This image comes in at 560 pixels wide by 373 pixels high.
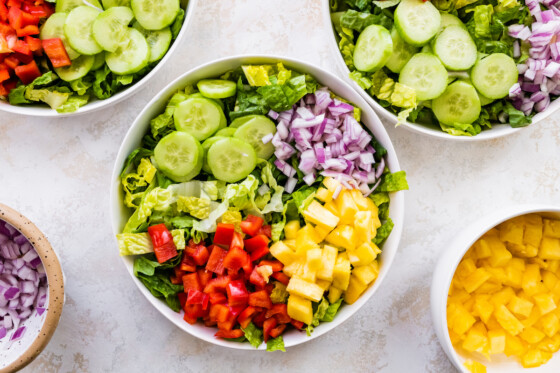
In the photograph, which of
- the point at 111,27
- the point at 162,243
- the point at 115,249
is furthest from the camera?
the point at 115,249

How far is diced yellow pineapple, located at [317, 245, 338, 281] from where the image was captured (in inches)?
86.7

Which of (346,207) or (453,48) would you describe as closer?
(346,207)

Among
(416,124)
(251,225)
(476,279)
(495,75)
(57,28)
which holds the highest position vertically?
A: (57,28)

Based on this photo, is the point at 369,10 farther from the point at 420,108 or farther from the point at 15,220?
the point at 15,220

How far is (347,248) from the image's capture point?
2.25 m

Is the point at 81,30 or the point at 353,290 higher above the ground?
the point at 81,30

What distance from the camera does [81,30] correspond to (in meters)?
2.34

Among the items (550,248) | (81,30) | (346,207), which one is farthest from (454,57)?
(81,30)

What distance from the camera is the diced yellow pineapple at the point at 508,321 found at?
2.37m

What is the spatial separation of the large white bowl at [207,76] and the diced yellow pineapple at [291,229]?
0.35m

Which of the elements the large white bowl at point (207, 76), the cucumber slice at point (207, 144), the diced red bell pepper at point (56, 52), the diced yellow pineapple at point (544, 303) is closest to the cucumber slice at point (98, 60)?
the diced red bell pepper at point (56, 52)

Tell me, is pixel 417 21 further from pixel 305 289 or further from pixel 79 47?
pixel 79 47

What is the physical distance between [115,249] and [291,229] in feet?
2.62

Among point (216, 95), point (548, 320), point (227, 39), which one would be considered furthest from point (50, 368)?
point (548, 320)
